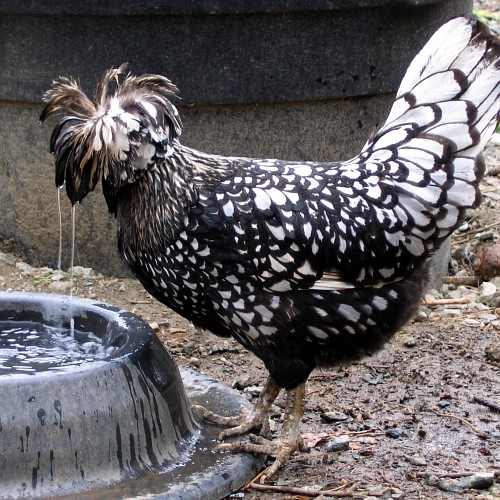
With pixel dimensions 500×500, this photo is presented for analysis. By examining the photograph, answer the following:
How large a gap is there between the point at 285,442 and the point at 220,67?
7.60 feet

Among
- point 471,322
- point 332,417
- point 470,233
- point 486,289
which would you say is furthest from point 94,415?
point 470,233

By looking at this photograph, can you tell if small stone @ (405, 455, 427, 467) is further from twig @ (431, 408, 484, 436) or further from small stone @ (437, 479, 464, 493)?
twig @ (431, 408, 484, 436)

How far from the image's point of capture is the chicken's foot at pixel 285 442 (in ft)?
13.6

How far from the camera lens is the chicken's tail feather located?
4.09 m

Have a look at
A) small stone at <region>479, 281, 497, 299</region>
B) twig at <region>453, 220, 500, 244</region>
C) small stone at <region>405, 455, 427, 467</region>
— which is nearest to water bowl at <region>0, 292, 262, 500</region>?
small stone at <region>405, 455, 427, 467</region>

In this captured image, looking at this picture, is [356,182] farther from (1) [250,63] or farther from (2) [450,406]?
(1) [250,63]

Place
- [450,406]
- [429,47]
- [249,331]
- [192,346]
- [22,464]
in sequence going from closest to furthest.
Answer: [22,464] → [249,331] → [429,47] → [450,406] → [192,346]

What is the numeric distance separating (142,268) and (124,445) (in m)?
0.71

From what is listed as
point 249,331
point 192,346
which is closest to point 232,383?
point 192,346

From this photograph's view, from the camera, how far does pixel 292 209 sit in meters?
3.96

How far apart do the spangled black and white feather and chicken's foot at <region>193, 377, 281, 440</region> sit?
30 centimetres

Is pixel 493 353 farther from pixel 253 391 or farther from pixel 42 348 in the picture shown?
pixel 42 348

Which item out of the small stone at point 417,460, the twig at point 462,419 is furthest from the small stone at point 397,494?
the twig at point 462,419

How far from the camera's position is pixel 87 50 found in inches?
222
